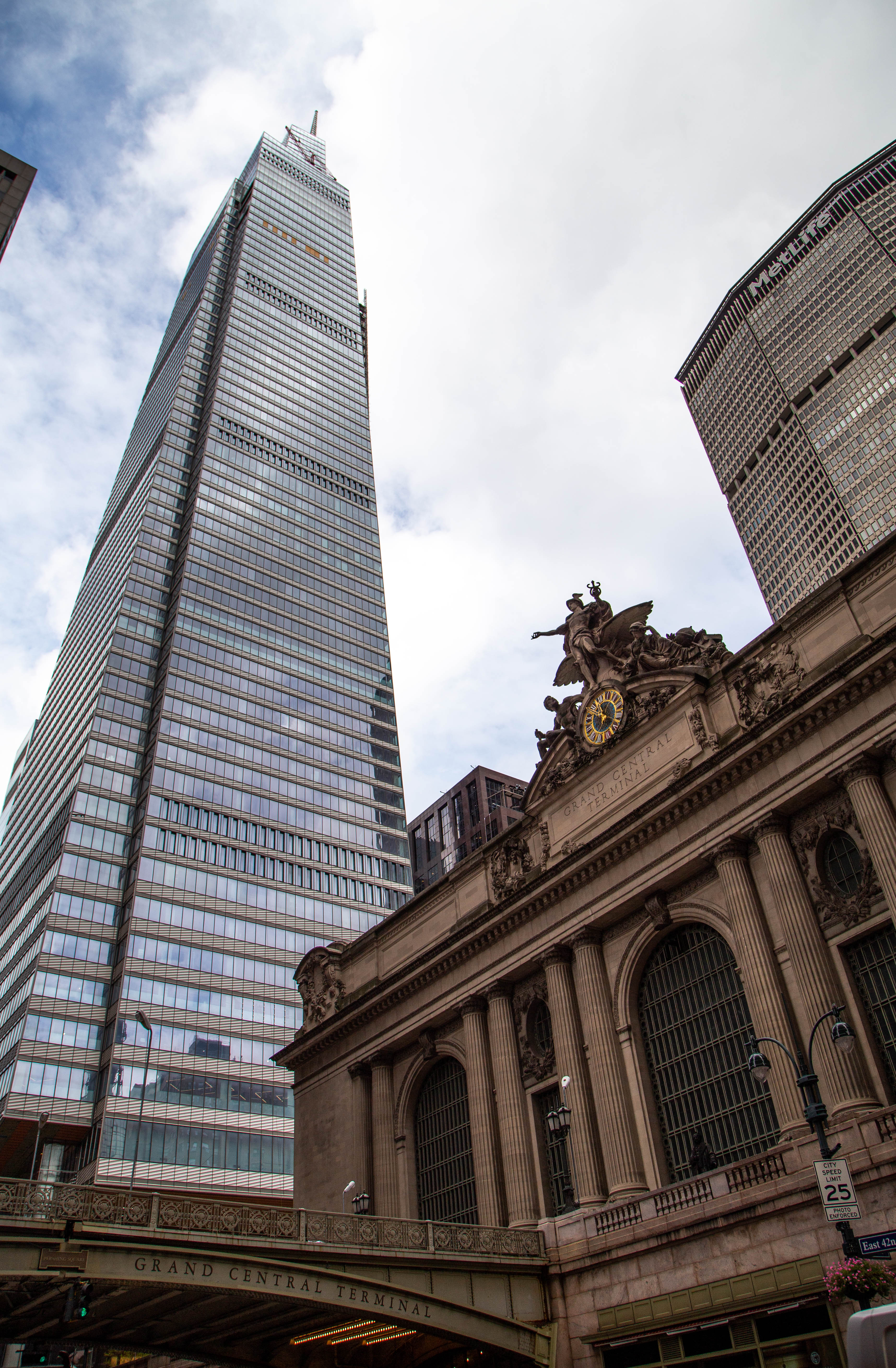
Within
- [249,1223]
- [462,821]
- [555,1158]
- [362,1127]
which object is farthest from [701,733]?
[462,821]

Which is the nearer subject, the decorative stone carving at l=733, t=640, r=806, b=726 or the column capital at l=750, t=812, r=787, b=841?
the column capital at l=750, t=812, r=787, b=841

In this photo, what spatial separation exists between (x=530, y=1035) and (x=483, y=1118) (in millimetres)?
3436

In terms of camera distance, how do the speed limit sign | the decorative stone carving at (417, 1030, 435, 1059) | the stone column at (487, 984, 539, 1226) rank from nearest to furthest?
the speed limit sign
the stone column at (487, 984, 539, 1226)
the decorative stone carving at (417, 1030, 435, 1059)

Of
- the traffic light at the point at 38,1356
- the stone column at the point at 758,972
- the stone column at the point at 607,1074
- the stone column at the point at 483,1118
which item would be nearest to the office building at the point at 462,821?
the stone column at the point at 483,1118

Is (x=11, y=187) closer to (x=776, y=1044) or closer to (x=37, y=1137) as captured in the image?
(x=37, y=1137)

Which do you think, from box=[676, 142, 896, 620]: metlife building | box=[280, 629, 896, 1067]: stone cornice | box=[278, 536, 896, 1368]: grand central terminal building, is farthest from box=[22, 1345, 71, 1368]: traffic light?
box=[676, 142, 896, 620]: metlife building

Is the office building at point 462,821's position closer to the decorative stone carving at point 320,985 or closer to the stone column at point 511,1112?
the decorative stone carving at point 320,985

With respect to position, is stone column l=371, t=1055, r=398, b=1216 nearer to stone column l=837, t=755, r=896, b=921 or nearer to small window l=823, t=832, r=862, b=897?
small window l=823, t=832, r=862, b=897

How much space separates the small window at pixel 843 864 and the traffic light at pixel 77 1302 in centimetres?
1949

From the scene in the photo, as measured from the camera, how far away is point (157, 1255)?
19766 millimetres

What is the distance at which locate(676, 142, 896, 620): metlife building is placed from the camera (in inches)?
4781

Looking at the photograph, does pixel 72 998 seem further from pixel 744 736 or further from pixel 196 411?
pixel 196 411

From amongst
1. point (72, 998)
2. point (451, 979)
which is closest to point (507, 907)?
point (451, 979)

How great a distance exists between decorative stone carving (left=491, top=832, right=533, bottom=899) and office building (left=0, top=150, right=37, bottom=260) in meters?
37.7
